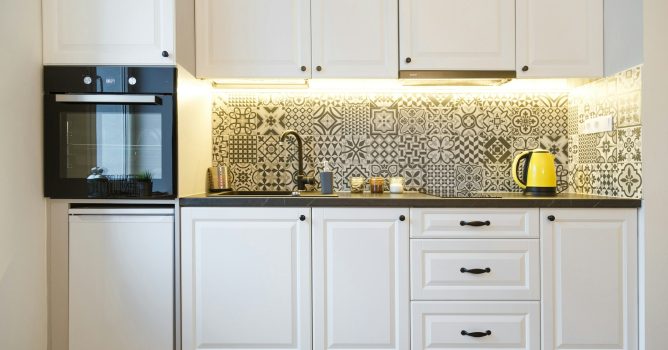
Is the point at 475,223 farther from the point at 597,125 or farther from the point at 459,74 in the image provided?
the point at 597,125

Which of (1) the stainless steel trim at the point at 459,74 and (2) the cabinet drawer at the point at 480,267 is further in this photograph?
(1) the stainless steel trim at the point at 459,74

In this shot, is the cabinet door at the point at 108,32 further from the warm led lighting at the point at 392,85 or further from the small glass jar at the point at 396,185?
the small glass jar at the point at 396,185

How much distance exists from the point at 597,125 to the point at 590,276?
778mm

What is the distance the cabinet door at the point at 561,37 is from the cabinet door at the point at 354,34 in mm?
643

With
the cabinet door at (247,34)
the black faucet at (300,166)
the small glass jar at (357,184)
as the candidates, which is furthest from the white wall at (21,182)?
the small glass jar at (357,184)

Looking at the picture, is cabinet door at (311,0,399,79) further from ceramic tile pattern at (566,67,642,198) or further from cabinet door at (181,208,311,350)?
ceramic tile pattern at (566,67,642,198)

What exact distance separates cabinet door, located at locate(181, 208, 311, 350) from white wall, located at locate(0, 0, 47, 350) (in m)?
0.62

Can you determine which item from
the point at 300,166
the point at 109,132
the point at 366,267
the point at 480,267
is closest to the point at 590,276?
the point at 480,267

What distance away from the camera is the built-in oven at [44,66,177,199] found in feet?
6.64

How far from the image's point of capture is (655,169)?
2.01m

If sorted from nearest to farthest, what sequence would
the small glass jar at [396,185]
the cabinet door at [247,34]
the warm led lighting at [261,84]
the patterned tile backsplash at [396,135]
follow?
1. the cabinet door at [247,34]
2. the warm led lighting at [261,84]
3. the small glass jar at [396,185]
4. the patterned tile backsplash at [396,135]

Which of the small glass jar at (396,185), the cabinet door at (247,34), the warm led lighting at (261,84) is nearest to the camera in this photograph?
the cabinet door at (247,34)

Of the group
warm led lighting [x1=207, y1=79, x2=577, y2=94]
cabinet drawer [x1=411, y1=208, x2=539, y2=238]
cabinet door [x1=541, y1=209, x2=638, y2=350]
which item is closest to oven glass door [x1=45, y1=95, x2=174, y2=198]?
warm led lighting [x1=207, y1=79, x2=577, y2=94]

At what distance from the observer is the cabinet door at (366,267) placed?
2.05m
